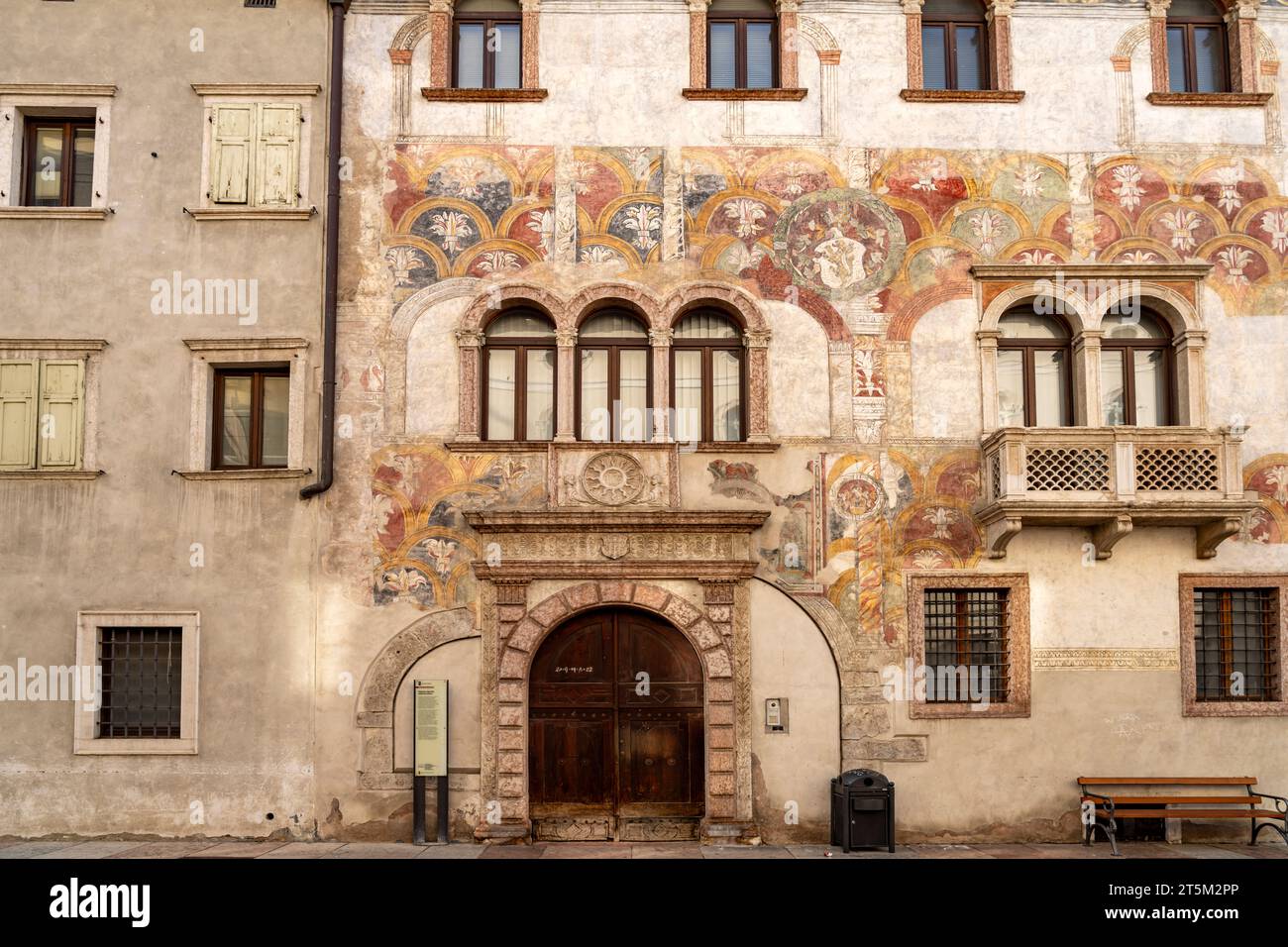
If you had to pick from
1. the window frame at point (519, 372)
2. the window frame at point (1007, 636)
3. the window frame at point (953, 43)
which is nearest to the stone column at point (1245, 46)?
the window frame at point (953, 43)

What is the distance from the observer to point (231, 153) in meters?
17.8

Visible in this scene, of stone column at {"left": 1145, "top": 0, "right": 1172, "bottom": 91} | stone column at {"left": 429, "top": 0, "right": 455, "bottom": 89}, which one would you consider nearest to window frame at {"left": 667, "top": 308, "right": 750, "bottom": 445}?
stone column at {"left": 429, "top": 0, "right": 455, "bottom": 89}

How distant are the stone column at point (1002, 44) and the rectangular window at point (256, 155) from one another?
9.19 m

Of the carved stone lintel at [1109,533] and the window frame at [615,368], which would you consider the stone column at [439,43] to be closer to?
the window frame at [615,368]

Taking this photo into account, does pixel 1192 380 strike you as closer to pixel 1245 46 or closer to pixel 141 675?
pixel 1245 46

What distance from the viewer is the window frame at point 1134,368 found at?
704 inches

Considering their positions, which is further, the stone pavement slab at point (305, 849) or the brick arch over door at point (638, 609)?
the brick arch over door at point (638, 609)

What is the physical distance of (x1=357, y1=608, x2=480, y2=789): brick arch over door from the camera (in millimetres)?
17016

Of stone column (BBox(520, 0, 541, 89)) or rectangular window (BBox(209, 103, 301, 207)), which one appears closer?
rectangular window (BBox(209, 103, 301, 207))

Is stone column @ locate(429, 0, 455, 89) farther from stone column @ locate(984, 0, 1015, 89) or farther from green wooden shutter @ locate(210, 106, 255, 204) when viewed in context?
stone column @ locate(984, 0, 1015, 89)

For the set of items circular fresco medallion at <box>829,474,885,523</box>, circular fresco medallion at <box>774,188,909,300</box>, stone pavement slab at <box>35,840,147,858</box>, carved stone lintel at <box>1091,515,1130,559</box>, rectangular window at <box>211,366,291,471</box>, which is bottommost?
stone pavement slab at <box>35,840,147,858</box>

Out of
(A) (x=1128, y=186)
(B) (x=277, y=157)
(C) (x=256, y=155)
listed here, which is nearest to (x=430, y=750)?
(B) (x=277, y=157)

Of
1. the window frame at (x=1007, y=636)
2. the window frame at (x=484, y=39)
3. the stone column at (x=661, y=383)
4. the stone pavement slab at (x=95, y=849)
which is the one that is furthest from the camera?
the window frame at (x=484, y=39)

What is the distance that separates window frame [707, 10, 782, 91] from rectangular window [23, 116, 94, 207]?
832 centimetres
